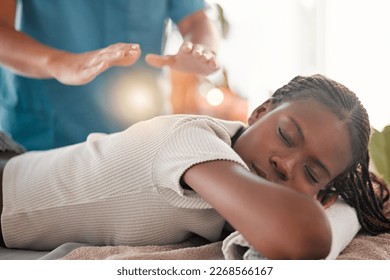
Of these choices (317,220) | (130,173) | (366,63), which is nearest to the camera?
(317,220)

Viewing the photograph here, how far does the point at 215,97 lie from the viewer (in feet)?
2.47

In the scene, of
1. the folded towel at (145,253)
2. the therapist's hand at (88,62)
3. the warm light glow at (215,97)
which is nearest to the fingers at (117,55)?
the therapist's hand at (88,62)

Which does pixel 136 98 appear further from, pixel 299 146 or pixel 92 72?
pixel 299 146

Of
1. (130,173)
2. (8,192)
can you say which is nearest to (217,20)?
(130,173)

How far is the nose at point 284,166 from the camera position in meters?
0.62

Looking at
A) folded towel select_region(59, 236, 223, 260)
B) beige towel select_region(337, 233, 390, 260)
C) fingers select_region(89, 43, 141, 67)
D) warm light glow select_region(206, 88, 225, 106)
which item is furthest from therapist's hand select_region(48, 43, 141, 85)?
beige towel select_region(337, 233, 390, 260)

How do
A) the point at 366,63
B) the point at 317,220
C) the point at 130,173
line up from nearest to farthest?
1. the point at 317,220
2. the point at 130,173
3. the point at 366,63

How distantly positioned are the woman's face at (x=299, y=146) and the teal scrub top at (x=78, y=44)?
0.17m

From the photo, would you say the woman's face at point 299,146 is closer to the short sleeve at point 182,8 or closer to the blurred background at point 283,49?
the blurred background at point 283,49

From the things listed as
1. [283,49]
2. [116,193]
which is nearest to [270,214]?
[116,193]

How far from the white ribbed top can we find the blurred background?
7 cm

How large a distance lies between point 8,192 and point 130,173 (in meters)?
0.18

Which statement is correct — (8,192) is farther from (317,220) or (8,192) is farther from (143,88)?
(317,220)

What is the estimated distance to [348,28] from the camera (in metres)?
0.74
